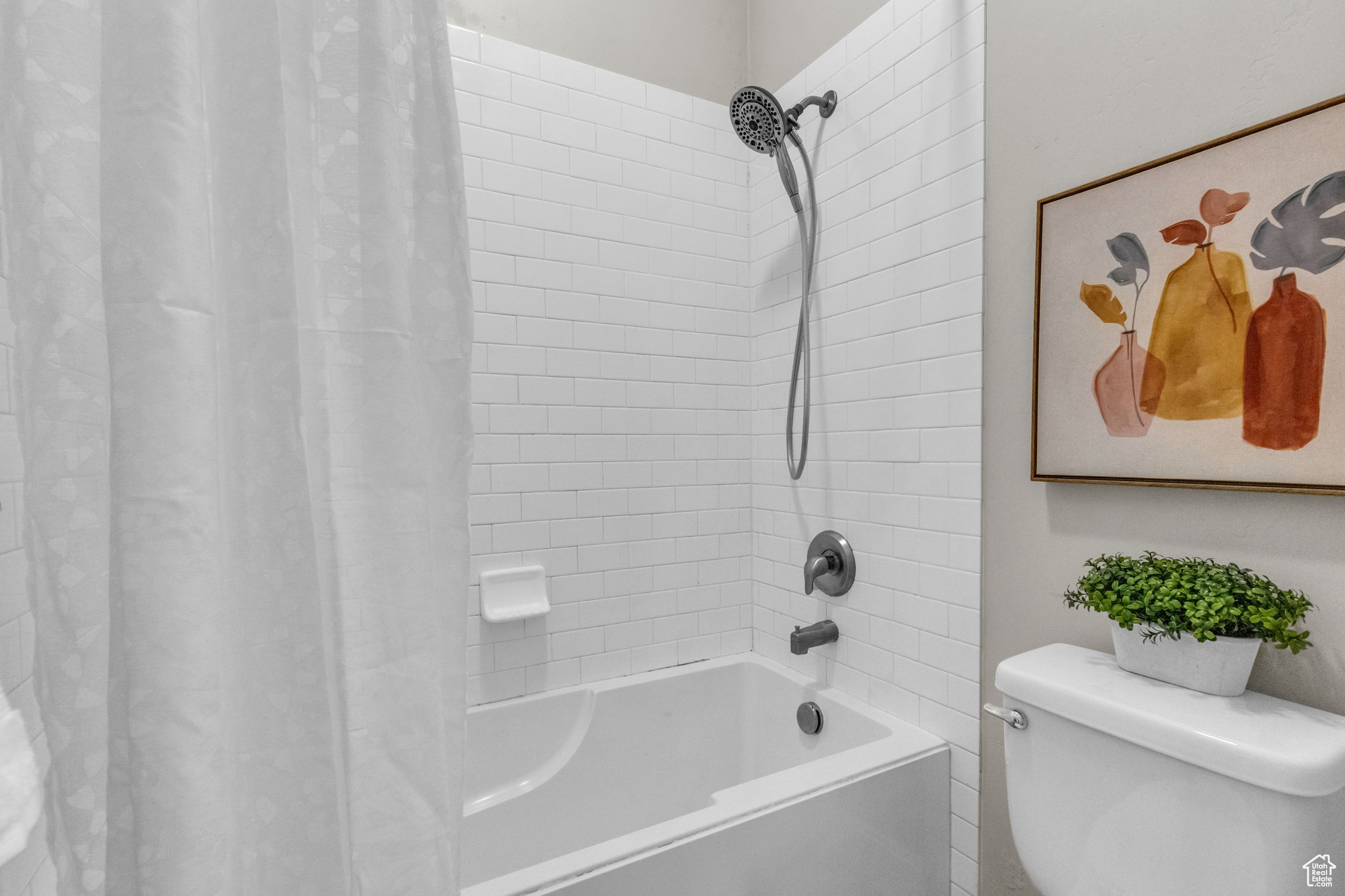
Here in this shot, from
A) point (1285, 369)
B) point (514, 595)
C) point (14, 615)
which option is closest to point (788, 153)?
point (1285, 369)

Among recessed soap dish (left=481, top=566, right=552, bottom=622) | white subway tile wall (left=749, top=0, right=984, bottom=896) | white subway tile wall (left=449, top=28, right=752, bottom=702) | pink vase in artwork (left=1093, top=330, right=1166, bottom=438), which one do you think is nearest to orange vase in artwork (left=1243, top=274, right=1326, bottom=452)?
pink vase in artwork (left=1093, top=330, right=1166, bottom=438)

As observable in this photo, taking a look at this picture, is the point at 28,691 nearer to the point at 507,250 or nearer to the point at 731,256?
the point at 507,250

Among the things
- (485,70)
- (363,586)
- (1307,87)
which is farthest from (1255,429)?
(485,70)

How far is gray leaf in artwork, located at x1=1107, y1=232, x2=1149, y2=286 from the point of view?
114 cm

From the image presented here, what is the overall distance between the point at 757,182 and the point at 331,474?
192 cm

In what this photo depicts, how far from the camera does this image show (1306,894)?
825 mm

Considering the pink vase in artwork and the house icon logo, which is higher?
the pink vase in artwork

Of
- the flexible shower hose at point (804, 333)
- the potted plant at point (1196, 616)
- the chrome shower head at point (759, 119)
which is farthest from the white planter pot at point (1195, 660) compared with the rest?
the chrome shower head at point (759, 119)

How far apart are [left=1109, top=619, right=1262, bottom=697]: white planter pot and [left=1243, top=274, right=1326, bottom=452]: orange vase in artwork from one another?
293 millimetres

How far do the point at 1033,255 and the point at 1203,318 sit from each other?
0.35m

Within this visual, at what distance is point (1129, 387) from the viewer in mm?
1153

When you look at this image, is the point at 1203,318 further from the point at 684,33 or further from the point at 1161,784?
the point at 684,33

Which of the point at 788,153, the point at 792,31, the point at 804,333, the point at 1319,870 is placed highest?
the point at 792,31

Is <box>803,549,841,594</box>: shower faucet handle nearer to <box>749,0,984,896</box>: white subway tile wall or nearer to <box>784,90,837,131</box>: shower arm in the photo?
<box>749,0,984,896</box>: white subway tile wall
